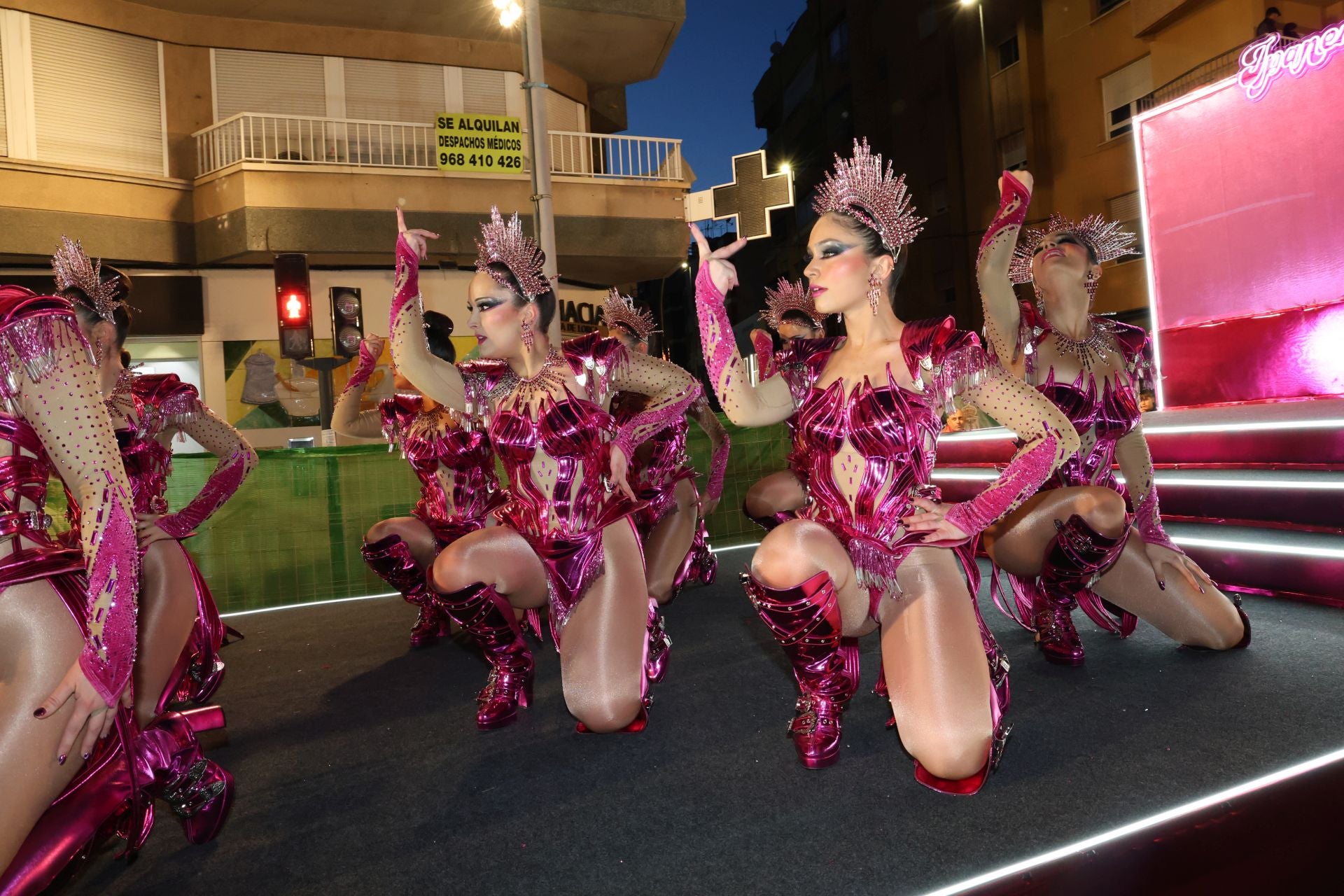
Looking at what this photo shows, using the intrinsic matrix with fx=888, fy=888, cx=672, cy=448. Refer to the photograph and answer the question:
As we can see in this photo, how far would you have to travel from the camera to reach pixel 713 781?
239cm

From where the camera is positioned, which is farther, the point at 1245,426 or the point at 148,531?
the point at 1245,426

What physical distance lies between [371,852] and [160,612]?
0.93 m

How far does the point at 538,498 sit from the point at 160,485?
1.51m

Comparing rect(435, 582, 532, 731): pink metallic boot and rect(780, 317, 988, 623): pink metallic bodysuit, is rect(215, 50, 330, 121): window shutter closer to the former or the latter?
rect(435, 582, 532, 731): pink metallic boot

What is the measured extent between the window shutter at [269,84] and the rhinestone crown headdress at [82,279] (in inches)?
375

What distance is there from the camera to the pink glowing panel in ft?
20.5

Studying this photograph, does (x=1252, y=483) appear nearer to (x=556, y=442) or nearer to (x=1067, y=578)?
(x=1067, y=578)

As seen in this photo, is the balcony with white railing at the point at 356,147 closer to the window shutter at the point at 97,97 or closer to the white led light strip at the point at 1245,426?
the window shutter at the point at 97,97

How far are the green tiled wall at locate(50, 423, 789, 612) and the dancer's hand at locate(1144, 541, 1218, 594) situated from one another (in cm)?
457

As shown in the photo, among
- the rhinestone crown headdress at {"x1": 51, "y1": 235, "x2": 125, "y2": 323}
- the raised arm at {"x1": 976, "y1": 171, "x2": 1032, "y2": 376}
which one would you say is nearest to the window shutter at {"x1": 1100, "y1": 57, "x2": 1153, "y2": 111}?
the raised arm at {"x1": 976, "y1": 171, "x2": 1032, "y2": 376}

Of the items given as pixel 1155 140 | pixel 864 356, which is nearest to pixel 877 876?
pixel 864 356

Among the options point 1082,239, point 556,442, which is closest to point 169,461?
point 556,442

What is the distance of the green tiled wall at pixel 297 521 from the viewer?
573cm

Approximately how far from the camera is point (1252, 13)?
1077 centimetres
